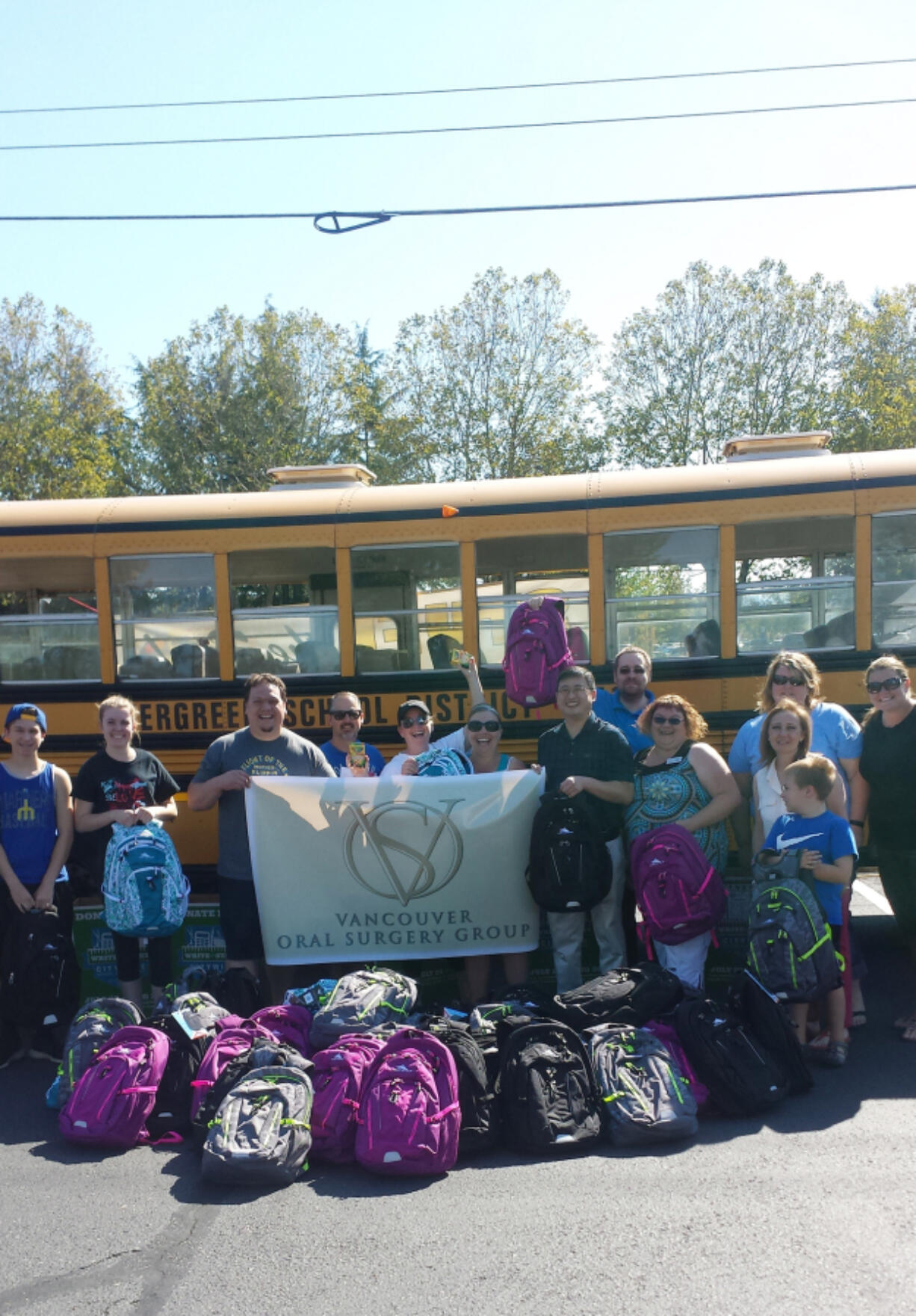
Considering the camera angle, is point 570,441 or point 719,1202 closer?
point 719,1202

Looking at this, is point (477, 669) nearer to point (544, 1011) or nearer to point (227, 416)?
point (544, 1011)

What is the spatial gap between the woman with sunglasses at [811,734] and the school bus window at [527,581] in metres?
1.71

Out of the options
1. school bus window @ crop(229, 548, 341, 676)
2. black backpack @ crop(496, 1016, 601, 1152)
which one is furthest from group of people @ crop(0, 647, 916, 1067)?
school bus window @ crop(229, 548, 341, 676)

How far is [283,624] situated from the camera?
7.43 meters

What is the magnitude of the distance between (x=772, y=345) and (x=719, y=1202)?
74.4 feet

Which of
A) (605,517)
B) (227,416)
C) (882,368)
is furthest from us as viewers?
(227,416)

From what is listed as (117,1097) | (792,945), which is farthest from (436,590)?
(117,1097)

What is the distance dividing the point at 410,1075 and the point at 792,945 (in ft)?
5.94

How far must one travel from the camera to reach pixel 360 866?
19.1 feet

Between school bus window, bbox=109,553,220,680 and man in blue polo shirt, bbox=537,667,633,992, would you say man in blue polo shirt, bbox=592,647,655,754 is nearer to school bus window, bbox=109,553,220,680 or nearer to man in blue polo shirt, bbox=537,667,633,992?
man in blue polo shirt, bbox=537,667,633,992

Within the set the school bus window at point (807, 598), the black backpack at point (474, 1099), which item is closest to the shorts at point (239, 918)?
the black backpack at point (474, 1099)

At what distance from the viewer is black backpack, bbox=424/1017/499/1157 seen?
420cm

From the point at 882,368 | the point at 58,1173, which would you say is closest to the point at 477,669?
the point at 58,1173

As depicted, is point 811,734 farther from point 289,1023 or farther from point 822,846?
point 289,1023
